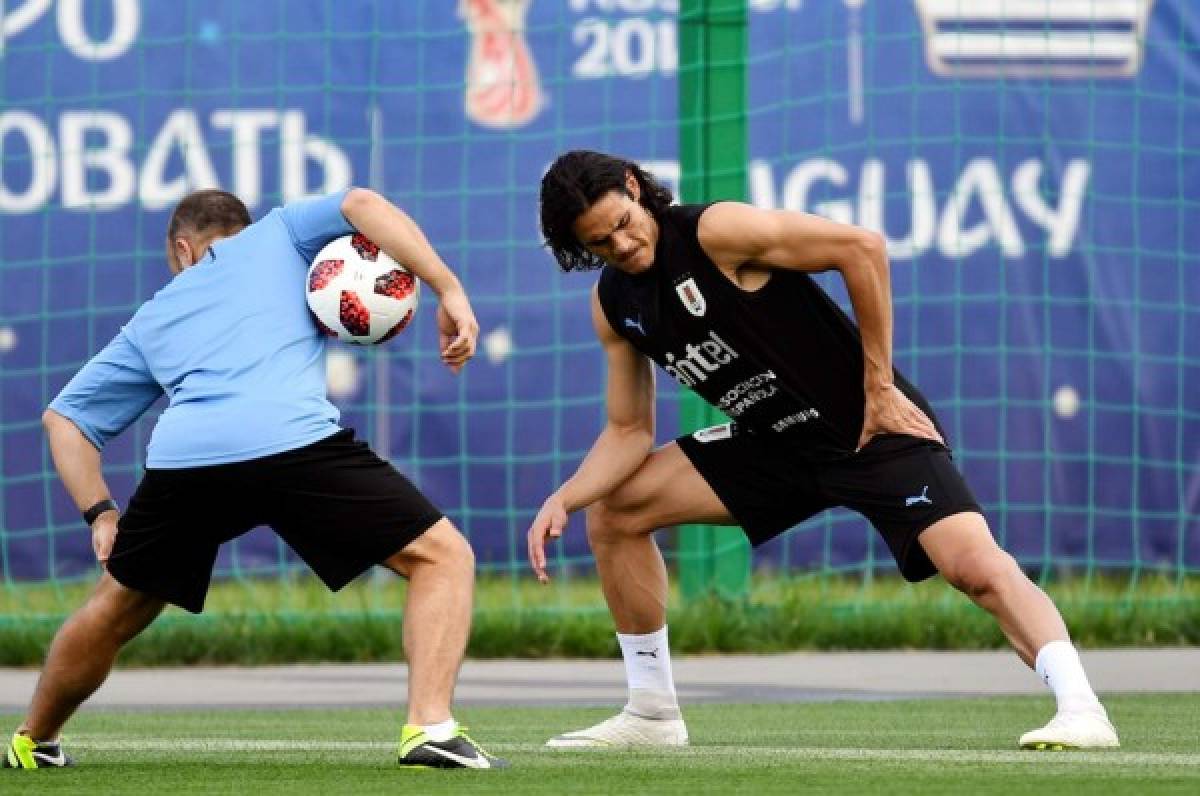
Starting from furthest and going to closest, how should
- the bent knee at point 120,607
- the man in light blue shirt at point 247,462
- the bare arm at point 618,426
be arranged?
1. the bare arm at point 618,426
2. the bent knee at point 120,607
3. the man in light blue shirt at point 247,462

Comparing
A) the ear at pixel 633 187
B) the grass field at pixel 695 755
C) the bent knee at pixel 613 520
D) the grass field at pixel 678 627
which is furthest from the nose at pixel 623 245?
the grass field at pixel 678 627

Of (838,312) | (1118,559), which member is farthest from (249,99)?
(838,312)

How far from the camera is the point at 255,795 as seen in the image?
230 inches

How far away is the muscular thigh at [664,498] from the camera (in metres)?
7.43

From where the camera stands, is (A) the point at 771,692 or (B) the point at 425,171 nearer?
(A) the point at 771,692

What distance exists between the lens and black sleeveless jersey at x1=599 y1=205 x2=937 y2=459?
7.05 m

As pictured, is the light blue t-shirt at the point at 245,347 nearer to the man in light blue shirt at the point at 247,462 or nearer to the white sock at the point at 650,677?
the man in light blue shirt at the point at 247,462

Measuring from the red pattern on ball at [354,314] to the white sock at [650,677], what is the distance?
137 cm

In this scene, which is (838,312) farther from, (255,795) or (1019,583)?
(255,795)

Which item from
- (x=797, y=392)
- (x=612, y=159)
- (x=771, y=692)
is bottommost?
(x=771, y=692)

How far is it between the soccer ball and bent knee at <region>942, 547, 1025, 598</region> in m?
1.47

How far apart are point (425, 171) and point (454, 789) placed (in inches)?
239

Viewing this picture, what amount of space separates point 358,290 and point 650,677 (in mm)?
1498

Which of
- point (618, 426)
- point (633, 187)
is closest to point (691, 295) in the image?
point (633, 187)
